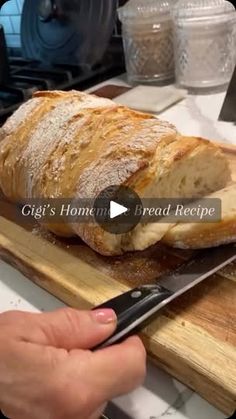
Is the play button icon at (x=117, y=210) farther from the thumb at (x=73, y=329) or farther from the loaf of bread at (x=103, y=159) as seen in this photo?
the thumb at (x=73, y=329)

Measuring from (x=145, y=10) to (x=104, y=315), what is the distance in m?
1.05

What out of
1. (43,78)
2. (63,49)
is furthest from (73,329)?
(63,49)

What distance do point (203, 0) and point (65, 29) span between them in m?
Result: 0.48

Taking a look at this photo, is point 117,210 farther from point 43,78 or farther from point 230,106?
point 43,78

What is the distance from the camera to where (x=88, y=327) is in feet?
1.66

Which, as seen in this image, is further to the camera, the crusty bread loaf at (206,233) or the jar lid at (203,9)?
the jar lid at (203,9)

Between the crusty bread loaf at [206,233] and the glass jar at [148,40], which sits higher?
the glass jar at [148,40]

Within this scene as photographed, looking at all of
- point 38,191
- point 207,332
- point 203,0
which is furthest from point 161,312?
point 203,0

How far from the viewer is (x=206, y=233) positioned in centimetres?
65

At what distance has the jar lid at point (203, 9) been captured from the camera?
1.25 m


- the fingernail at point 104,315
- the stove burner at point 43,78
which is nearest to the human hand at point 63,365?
the fingernail at point 104,315

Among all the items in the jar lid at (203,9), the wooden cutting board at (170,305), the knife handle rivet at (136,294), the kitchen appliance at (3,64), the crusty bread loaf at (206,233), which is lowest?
the wooden cutting board at (170,305)

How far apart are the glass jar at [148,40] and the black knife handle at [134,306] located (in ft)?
3.20

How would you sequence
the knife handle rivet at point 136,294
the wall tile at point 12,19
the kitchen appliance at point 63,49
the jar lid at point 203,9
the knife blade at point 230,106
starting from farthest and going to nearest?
the wall tile at point 12,19 → the kitchen appliance at point 63,49 → the jar lid at point 203,9 → the knife blade at point 230,106 → the knife handle rivet at point 136,294
